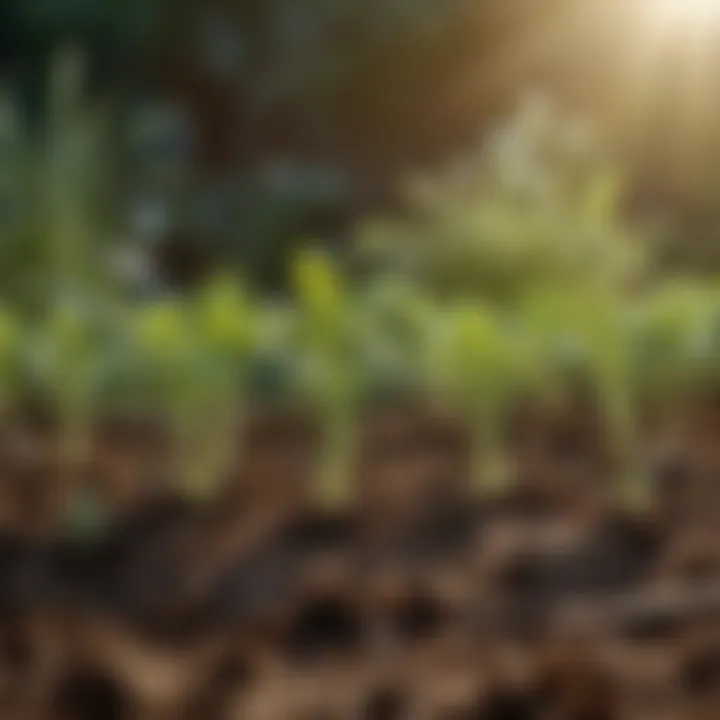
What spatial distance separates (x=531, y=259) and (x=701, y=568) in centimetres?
21

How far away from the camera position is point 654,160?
28.5 inches

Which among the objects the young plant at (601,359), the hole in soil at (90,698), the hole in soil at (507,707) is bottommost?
the hole in soil at (507,707)

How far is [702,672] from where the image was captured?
1.41 ft

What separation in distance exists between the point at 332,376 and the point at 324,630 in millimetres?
114

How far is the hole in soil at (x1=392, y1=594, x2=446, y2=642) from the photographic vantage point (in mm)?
453

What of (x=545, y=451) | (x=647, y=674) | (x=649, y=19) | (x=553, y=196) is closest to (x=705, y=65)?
(x=649, y=19)

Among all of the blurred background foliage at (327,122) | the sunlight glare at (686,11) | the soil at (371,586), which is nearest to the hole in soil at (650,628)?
the soil at (371,586)

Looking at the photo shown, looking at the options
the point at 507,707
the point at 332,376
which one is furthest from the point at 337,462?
the point at 507,707

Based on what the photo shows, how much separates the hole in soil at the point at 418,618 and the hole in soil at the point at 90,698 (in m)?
0.11

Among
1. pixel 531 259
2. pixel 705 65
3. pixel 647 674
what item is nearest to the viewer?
pixel 647 674

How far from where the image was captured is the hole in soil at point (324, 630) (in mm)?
455

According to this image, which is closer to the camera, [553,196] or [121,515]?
[121,515]

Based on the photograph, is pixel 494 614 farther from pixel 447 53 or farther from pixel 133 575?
pixel 447 53

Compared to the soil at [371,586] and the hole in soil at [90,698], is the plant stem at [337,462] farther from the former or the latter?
the hole in soil at [90,698]
